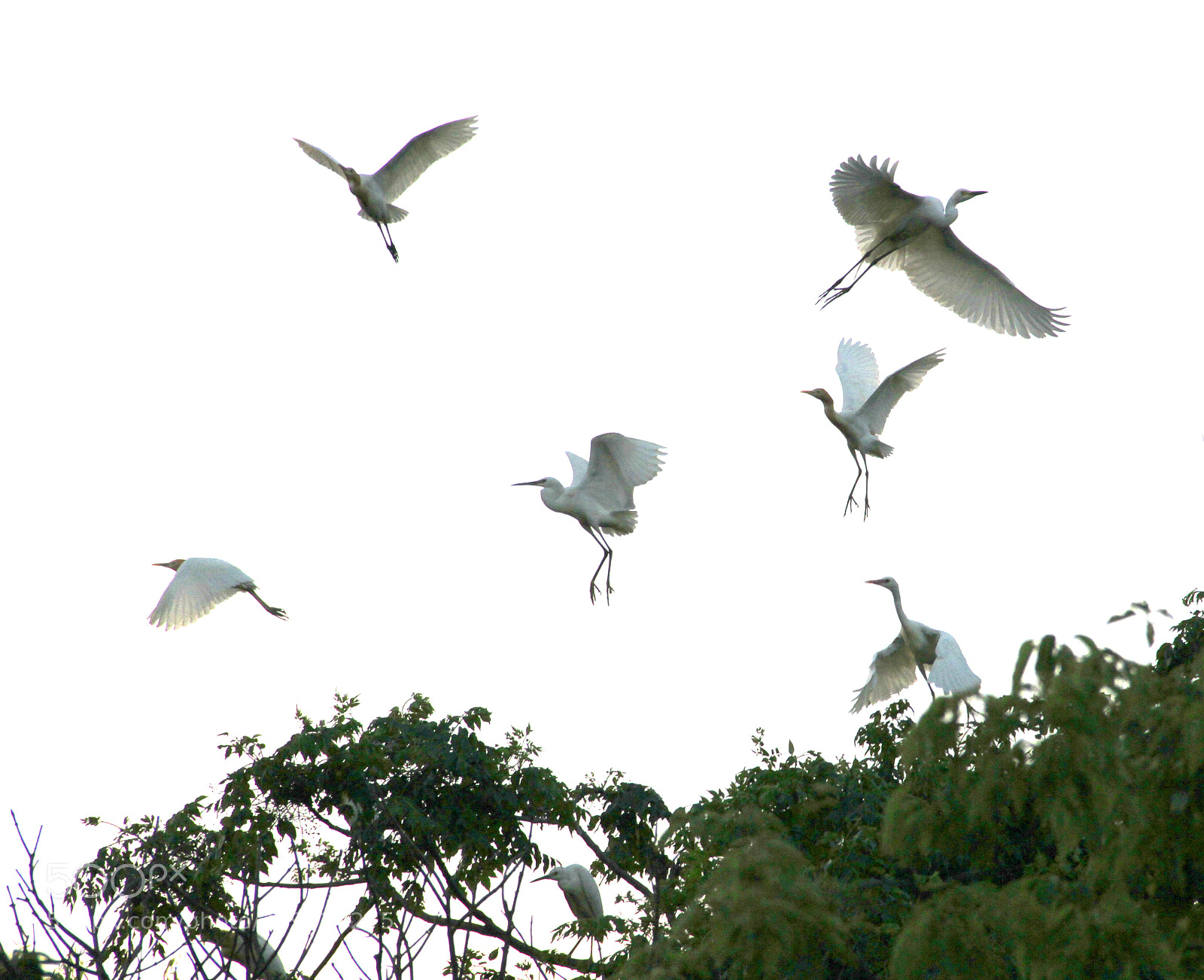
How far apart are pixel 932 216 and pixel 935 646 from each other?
133 inches

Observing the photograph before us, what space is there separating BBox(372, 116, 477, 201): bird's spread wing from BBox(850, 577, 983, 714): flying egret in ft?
16.4

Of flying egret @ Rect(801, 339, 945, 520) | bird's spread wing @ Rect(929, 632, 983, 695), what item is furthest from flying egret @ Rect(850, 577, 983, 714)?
flying egret @ Rect(801, 339, 945, 520)

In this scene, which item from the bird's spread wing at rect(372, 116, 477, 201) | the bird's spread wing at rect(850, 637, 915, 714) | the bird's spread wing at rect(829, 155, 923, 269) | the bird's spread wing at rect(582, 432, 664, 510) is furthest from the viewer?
the bird's spread wing at rect(850, 637, 915, 714)

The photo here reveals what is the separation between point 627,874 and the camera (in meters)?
8.61

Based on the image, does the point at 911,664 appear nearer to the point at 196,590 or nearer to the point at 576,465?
the point at 576,465

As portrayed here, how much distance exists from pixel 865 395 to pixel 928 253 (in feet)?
4.86

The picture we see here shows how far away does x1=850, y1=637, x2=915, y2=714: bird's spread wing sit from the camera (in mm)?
11203

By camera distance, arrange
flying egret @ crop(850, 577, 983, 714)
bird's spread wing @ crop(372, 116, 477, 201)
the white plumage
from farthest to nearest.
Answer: the white plumage < flying egret @ crop(850, 577, 983, 714) < bird's spread wing @ crop(372, 116, 477, 201)

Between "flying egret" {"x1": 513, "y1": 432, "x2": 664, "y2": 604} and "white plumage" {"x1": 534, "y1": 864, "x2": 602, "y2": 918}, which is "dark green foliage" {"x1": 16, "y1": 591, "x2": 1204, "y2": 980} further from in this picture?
"white plumage" {"x1": 534, "y1": 864, "x2": 602, "y2": 918}

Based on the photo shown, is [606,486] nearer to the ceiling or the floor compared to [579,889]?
nearer to the ceiling

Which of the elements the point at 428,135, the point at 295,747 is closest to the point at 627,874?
the point at 295,747

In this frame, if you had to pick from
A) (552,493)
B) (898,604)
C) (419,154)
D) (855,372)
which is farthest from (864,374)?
(419,154)

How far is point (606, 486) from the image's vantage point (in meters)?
10.8

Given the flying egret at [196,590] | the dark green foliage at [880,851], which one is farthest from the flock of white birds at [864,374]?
the dark green foliage at [880,851]
